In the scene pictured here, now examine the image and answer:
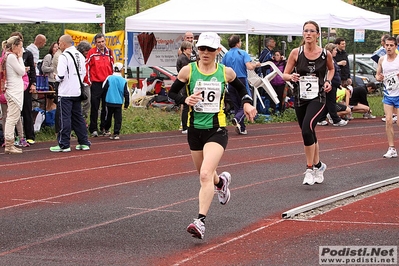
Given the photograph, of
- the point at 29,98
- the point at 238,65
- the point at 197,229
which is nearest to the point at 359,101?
the point at 238,65

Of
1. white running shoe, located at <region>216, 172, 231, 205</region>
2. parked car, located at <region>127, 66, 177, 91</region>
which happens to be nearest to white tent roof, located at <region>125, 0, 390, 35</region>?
parked car, located at <region>127, 66, 177, 91</region>

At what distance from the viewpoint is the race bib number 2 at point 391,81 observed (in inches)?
566

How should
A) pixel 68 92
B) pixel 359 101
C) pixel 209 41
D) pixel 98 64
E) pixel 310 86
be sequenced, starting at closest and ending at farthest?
pixel 209 41 → pixel 310 86 → pixel 68 92 → pixel 98 64 → pixel 359 101

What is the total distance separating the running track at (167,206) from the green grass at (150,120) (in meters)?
1.37

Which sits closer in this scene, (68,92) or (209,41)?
(209,41)

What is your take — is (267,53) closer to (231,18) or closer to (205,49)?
(231,18)

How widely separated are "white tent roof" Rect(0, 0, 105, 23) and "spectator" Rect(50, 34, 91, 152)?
210cm

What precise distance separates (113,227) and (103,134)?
390 inches

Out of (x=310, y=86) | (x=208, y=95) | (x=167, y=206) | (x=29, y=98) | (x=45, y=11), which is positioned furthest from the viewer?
(x=45, y=11)

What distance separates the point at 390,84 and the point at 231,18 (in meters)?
8.64

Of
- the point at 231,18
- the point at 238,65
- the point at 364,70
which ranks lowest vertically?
the point at 364,70

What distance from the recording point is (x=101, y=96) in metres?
18.4

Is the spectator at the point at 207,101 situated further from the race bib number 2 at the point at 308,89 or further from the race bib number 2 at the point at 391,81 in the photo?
the race bib number 2 at the point at 391,81

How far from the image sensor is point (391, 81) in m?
14.5
